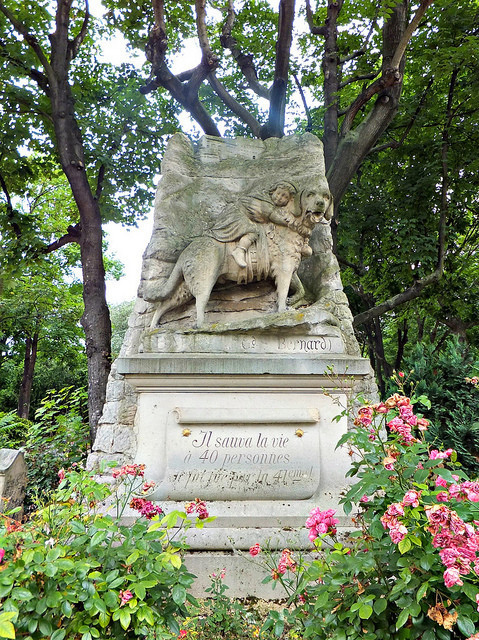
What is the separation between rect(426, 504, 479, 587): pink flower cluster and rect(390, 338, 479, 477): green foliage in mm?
3940

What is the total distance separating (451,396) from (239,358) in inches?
139

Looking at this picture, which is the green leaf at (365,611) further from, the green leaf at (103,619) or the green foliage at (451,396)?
the green foliage at (451,396)

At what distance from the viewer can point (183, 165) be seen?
483cm

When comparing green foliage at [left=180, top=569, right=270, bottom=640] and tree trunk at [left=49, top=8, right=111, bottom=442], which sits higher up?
tree trunk at [left=49, top=8, right=111, bottom=442]

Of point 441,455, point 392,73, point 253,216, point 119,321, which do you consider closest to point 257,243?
point 253,216

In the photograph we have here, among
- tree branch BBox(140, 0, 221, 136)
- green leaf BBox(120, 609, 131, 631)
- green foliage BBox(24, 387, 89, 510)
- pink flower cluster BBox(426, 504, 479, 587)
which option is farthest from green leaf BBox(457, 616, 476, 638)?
tree branch BBox(140, 0, 221, 136)

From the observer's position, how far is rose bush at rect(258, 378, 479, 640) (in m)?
1.49

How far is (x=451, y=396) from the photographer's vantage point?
229 inches

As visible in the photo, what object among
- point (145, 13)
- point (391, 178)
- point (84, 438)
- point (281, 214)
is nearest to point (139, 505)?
point (281, 214)

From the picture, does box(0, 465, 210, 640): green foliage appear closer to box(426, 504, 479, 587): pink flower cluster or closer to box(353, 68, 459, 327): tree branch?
box(426, 504, 479, 587): pink flower cluster

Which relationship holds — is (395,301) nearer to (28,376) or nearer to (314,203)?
(314,203)

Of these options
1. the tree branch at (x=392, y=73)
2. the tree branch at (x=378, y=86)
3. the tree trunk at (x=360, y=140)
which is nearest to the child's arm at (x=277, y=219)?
the tree trunk at (x=360, y=140)

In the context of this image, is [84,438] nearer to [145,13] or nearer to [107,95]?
[107,95]

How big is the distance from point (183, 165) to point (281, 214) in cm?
131
